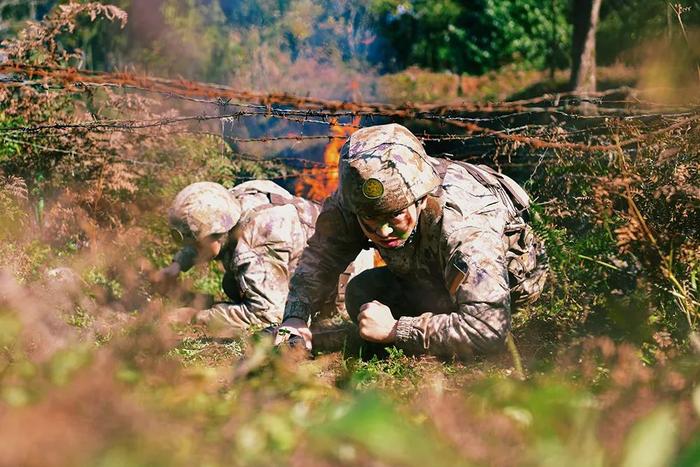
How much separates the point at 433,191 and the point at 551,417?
2.69m

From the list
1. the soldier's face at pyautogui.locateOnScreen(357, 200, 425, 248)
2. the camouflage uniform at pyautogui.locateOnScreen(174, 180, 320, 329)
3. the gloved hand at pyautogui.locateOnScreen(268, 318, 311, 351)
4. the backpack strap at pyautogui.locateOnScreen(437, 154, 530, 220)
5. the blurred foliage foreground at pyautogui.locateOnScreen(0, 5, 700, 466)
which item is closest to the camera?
the blurred foliage foreground at pyautogui.locateOnScreen(0, 5, 700, 466)

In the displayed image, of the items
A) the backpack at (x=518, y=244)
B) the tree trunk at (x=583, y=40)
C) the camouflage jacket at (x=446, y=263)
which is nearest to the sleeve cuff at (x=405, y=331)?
the camouflage jacket at (x=446, y=263)

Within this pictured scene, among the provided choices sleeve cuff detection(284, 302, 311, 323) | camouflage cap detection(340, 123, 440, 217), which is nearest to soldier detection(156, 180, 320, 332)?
sleeve cuff detection(284, 302, 311, 323)

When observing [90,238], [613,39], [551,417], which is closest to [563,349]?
[551,417]

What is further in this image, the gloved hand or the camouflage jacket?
the gloved hand

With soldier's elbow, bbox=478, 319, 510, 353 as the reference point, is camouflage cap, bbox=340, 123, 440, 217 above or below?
above

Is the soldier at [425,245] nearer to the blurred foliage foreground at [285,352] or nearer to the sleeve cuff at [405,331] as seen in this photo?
the sleeve cuff at [405,331]

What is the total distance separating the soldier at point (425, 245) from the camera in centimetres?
450

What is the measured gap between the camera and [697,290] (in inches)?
178

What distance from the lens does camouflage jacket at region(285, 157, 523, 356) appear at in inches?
177

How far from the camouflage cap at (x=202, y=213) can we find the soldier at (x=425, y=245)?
1.75m

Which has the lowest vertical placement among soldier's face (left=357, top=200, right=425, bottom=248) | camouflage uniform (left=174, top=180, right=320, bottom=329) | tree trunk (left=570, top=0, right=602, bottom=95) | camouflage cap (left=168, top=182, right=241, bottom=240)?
camouflage uniform (left=174, top=180, right=320, bottom=329)

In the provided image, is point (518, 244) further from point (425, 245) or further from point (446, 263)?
point (446, 263)

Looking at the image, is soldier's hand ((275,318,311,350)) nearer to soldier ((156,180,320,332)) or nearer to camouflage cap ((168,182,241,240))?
soldier ((156,180,320,332))
